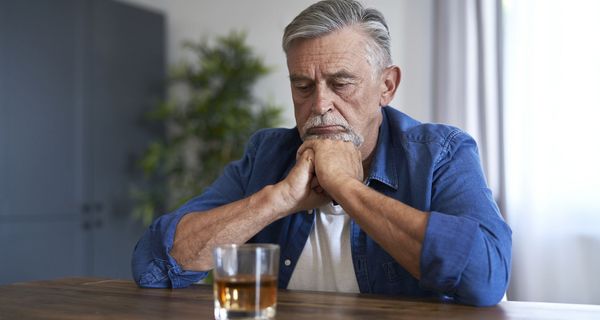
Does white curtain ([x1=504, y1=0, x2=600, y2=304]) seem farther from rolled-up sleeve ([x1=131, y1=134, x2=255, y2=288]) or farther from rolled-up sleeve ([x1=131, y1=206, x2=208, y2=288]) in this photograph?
rolled-up sleeve ([x1=131, y1=206, x2=208, y2=288])

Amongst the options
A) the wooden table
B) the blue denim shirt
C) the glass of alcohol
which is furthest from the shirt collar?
the glass of alcohol

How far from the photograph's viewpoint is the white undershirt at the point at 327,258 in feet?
5.26

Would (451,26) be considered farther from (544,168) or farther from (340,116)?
(340,116)

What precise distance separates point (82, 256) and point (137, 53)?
1.33 metres

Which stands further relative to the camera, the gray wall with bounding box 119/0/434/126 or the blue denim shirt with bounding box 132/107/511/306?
the gray wall with bounding box 119/0/434/126

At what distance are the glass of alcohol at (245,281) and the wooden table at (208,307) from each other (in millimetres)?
91

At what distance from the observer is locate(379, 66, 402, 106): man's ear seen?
1.78 meters

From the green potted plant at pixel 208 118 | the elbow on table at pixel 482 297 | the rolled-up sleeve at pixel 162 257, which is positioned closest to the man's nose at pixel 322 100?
the rolled-up sleeve at pixel 162 257

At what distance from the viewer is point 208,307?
118 cm

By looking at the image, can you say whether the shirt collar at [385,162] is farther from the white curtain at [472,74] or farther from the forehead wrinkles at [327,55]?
the white curtain at [472,74]

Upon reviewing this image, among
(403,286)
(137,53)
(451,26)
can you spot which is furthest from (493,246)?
(137,53)

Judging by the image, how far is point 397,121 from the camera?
175cm

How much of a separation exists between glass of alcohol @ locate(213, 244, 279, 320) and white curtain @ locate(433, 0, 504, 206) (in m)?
2.57

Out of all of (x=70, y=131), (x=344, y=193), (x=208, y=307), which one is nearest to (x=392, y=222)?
(x=344, y=193)
